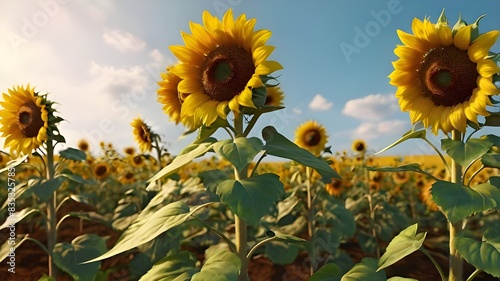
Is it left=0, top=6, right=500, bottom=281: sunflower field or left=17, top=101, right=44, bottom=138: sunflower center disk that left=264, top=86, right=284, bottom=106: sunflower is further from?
left=17, top=101, right=44, bottom=138: sunflower center disk

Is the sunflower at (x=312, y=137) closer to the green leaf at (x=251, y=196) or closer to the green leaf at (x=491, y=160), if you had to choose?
the green leaf at (x=491, y=160)

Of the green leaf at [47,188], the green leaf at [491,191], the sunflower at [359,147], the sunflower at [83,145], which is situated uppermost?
the sunflower at [83,145]

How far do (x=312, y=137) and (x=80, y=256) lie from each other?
2732 mm

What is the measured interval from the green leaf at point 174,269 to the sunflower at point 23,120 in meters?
1.77

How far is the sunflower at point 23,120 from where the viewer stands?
11.4ft

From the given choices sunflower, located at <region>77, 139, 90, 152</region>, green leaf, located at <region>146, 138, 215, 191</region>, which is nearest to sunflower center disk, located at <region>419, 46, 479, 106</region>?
green leaf, located at <region>146, 138, 215, 191</region>

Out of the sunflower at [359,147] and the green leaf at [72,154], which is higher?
the sunflower at [359,147]

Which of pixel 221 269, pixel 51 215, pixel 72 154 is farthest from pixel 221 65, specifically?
pixel 51 215

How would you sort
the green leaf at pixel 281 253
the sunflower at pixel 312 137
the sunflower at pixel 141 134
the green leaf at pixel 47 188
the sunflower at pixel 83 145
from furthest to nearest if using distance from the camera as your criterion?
the sunflower at pixel 83 145
the sunflower at pixel 312 137
the sunflower at pixel 141 134
the green leaf at pixel 281 253
the green leaf at pixel 47 188

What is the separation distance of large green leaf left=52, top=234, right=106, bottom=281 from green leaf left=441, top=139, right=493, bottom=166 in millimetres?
2177

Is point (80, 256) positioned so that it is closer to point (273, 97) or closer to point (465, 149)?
point (273, 97)

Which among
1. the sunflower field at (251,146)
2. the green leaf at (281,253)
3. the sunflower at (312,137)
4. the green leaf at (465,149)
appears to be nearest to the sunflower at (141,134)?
the sunflower field at (251,146)

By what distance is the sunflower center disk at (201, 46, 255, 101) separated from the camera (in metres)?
2.09

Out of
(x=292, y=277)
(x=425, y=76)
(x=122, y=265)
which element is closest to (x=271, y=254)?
(x=292, y=277)
